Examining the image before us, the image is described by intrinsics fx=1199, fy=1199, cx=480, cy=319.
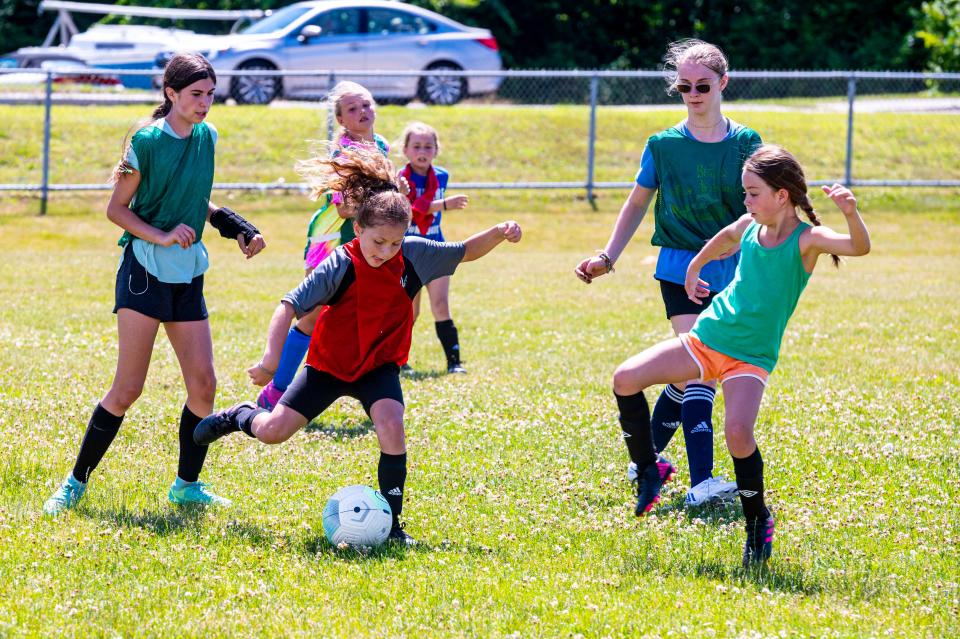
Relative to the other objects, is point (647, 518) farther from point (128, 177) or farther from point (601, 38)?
A: point (601, 38)

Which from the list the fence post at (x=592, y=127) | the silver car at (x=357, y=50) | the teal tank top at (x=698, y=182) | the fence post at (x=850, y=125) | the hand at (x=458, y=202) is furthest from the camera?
the silver car at (x=357, y=50)

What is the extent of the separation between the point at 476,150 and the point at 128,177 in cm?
1504

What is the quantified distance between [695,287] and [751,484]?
1.09 meters

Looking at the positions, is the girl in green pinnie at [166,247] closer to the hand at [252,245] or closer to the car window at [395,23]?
the hand at [252,245]

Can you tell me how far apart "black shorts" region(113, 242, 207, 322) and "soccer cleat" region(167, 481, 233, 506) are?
2.89ft

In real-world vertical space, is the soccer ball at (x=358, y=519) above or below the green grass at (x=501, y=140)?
below

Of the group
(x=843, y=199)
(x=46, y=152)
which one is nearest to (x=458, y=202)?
(x=843, y=199)

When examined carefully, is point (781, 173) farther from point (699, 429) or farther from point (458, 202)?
point (458, 202)

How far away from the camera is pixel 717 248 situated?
231 inches

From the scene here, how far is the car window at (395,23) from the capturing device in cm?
2294

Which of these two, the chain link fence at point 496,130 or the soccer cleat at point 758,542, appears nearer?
the soccer cleat at point 758,542

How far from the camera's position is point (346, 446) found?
24.0ft

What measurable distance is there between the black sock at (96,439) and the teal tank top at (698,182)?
297 centimetres

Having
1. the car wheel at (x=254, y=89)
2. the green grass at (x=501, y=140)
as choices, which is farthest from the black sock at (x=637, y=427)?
the car wheel at (x=254, y=89)
